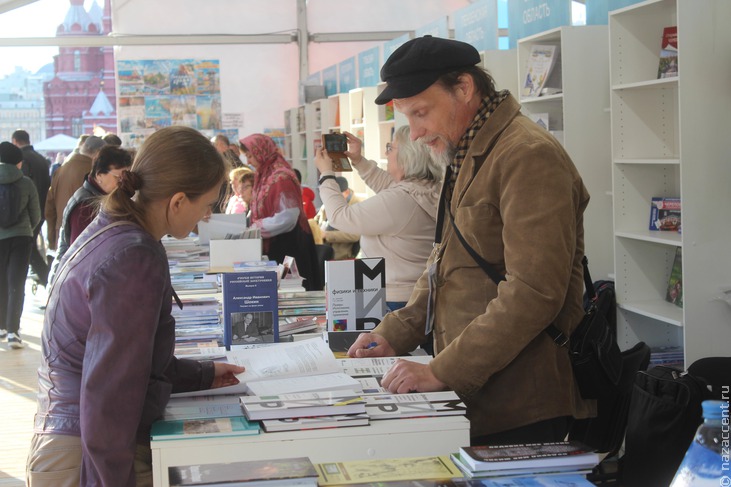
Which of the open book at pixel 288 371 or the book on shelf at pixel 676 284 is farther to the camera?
the book on shelf at pixel 676 284

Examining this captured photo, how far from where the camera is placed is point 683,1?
3.75 m

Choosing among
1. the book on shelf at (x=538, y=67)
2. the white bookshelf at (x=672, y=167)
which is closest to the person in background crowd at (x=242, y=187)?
the book on shelf at (x=538, y=67)

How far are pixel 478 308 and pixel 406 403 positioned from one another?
0.30 metres

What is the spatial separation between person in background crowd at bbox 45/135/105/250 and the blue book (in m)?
4.57

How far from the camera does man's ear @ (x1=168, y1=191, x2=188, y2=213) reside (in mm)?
1679

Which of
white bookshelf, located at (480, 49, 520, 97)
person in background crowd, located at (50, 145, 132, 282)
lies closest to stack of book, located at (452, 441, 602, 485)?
person in background crowd, located at (50, 145, 132, 282)

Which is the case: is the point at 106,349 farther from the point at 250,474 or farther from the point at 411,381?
the point at 411,381

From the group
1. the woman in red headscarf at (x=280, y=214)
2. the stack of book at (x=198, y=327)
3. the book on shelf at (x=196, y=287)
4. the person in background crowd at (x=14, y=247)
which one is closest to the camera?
the stack of book at (x=198, y=327)

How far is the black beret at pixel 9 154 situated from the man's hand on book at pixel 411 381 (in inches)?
229

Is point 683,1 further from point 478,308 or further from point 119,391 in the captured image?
point 119,391

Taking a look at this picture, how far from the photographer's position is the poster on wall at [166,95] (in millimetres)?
13547

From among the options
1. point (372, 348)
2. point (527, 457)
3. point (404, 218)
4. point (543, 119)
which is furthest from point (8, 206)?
point (527, 457)

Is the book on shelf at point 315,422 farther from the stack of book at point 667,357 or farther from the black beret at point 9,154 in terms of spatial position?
the black beret at point 9,154

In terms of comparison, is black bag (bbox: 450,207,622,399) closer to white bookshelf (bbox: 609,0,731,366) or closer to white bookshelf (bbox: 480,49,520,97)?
white bookshelf (bbox: 609,0,731,366)
